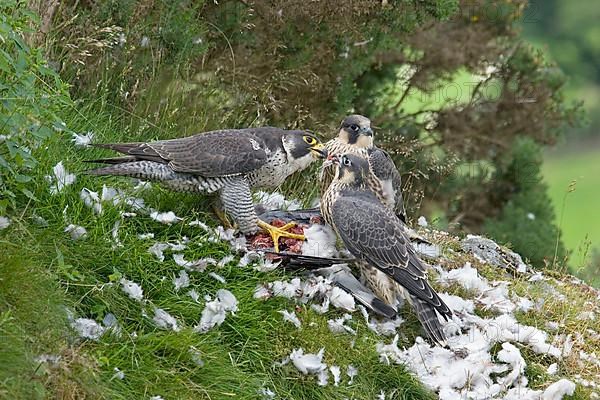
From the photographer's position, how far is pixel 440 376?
485 centimetres

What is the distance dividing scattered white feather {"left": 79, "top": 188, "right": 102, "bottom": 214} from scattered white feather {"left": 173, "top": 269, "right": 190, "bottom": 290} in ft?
1.72

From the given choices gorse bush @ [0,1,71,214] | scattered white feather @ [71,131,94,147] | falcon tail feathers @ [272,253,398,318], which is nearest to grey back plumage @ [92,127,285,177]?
scattered white feather @ [71,131,94,147]

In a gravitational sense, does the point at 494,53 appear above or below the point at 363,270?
above

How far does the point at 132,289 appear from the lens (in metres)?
4.66

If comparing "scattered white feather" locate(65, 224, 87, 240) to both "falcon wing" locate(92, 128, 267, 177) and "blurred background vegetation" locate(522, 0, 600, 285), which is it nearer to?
"falcon wing" locate(92, 128, 267, 177)

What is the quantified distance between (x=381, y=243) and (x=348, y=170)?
56 centimetres

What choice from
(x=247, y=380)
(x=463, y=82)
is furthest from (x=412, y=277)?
(x=463, y=82)

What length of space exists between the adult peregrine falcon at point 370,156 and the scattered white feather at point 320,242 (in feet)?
1.12

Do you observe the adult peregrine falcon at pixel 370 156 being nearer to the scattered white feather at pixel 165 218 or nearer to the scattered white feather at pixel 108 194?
the scattered white feather at pixel 165 218

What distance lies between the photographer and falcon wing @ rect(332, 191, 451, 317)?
5.02 metres


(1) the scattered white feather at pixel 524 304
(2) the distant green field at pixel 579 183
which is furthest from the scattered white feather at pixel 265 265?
(2) the distant green field at pixel 579 183

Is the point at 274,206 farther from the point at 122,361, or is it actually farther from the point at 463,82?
the point at 463,82

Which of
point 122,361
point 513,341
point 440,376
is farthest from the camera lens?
point 513,341

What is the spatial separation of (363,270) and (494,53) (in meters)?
4.33
